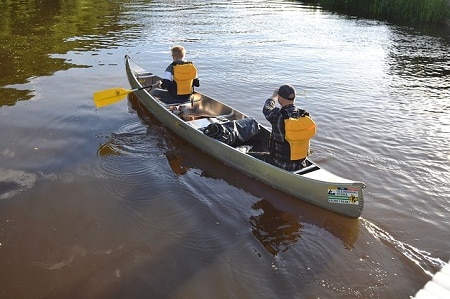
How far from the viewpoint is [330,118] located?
30.6ft

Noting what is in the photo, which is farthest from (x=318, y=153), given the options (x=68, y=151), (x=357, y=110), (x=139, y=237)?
(x=68, y=151)

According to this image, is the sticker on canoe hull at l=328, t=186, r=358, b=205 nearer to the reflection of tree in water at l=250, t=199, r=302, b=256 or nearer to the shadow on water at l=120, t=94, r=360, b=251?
the shadow on water at l=120, t=94, r=360, b=251

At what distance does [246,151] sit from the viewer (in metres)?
6.85

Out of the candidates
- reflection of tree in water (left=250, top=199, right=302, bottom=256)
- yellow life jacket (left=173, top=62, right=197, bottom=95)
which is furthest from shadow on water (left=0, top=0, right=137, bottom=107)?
reflection of tree in water (left=250, top=199, right=302, bottom=256)

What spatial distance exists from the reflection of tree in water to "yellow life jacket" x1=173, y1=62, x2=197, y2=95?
3456 mm

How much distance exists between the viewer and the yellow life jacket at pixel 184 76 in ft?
27.1

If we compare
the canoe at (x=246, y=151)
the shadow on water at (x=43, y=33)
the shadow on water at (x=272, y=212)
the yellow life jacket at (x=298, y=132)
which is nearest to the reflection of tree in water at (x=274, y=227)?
the shadow on water at (x=272, y=212)

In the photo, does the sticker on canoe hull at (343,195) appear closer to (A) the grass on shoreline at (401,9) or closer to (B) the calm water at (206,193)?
(B) the calm water at (206,193)

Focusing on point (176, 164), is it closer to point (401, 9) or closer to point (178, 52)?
point (178, 52)

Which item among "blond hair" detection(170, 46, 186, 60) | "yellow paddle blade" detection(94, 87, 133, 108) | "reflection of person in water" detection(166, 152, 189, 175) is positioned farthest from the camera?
"yellow paddle blade" detection(94, 87, 133, 108)

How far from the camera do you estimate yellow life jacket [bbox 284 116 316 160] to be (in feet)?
18.5

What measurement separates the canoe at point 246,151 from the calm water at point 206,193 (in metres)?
0.20

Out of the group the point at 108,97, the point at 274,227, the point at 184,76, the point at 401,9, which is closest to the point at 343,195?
Result: the point at 274,227

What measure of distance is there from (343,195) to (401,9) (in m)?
21.5
